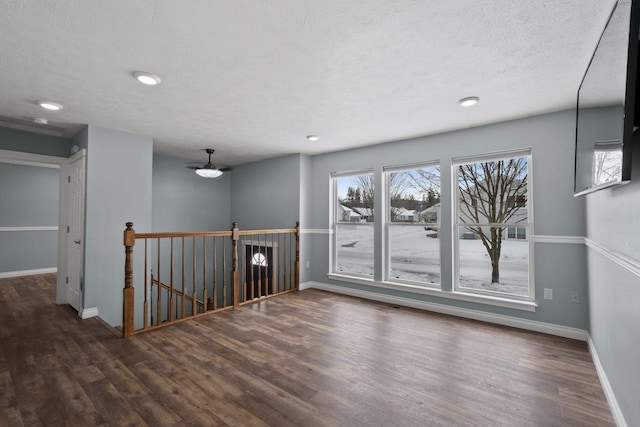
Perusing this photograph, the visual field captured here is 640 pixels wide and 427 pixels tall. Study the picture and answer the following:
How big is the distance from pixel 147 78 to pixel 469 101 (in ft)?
9.50

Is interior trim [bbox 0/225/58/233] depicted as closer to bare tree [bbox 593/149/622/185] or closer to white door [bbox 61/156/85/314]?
white door [bbox 61/156/85/314]

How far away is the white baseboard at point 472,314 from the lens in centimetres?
301

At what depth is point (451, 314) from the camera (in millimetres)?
3738

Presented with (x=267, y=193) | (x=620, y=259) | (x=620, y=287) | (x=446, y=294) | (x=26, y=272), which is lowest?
(x=26, y=272)

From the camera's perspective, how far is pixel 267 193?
18.6 ft

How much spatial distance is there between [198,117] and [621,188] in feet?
12.1

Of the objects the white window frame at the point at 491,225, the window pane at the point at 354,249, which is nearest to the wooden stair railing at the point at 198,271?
the window pane at the point at 354,249

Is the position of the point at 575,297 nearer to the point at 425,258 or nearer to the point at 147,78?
the point at 425,258

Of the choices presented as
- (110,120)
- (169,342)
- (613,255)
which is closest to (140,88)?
(110,120)

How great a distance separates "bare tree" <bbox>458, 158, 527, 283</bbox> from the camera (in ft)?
11.2

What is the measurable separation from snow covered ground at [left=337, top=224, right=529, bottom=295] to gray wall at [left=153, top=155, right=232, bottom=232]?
2959 mm

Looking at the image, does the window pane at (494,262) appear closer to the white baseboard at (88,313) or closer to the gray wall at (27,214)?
the white baseboard at (88,313)

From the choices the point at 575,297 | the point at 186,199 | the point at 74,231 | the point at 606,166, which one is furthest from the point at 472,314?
the point at 186,199

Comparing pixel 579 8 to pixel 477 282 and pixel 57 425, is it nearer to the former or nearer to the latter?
pixel 477 282
